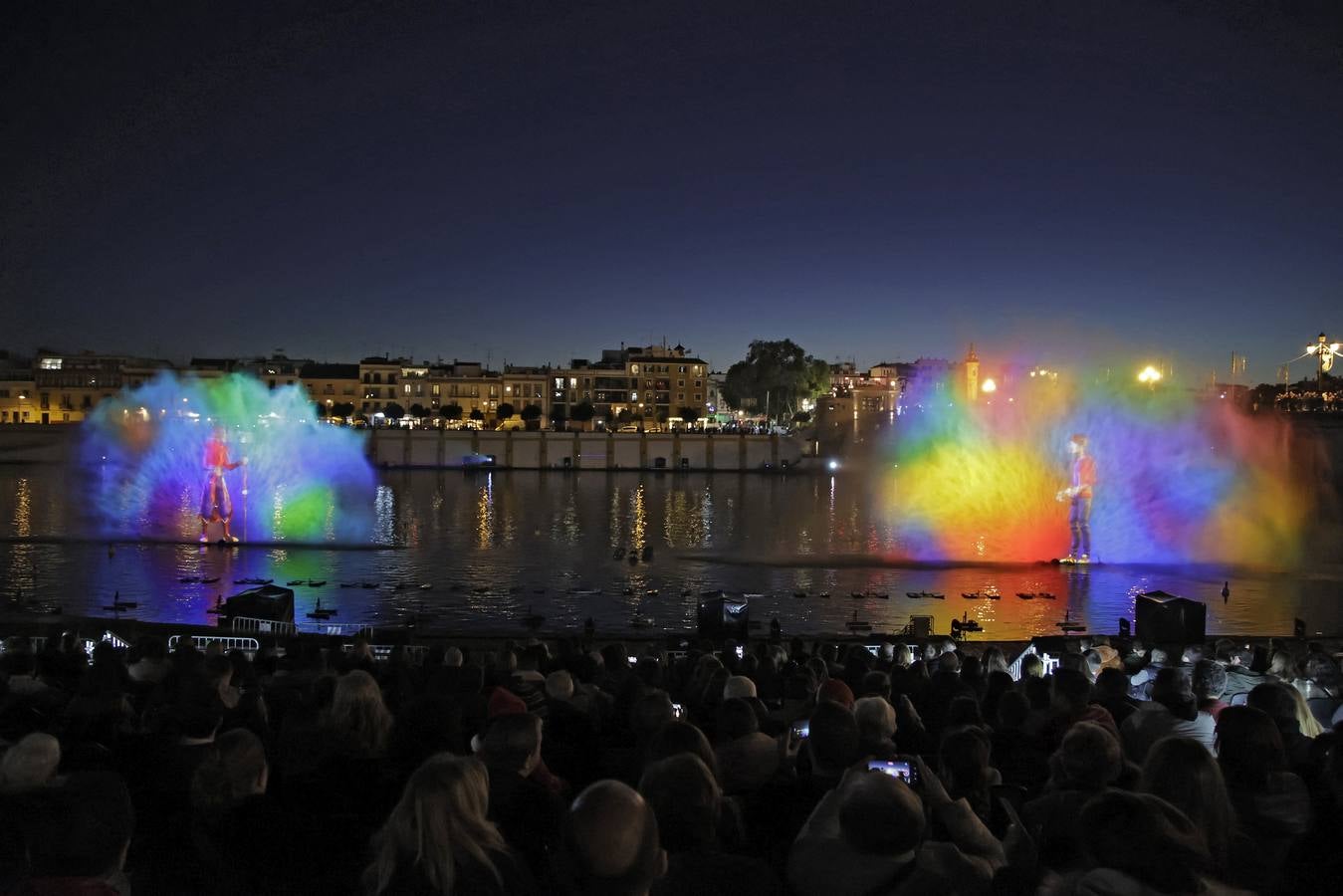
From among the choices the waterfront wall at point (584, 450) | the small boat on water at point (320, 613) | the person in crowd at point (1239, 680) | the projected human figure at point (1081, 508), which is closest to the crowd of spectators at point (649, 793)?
the person in crowd at point (1239, 680)

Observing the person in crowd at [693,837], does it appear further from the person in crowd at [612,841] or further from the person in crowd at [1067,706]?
the person in crowd at [1067,706]

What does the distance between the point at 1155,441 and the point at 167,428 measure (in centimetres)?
7869

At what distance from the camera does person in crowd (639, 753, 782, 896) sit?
3.12m

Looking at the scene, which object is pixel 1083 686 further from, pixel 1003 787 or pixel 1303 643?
pixel 1303 643

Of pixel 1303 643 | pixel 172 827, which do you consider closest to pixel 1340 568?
pixel 1303 643

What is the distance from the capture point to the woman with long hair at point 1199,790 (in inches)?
137

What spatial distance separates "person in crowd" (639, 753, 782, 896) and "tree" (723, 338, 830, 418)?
134 metres

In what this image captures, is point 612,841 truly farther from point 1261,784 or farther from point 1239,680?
point 1239,680

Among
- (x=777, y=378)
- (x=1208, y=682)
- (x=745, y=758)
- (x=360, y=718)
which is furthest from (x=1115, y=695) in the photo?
(x=777, y=378)

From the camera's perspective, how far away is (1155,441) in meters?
51.8

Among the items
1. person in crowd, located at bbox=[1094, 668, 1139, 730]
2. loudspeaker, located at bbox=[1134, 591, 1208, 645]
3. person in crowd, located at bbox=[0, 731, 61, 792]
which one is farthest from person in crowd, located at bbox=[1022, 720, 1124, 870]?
loudspeaker, located at bbox=[1134, 591, 1208, 645]

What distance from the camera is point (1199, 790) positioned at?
3.50 meters

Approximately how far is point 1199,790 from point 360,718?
3823 mm

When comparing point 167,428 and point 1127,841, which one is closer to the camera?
point 1127,841
